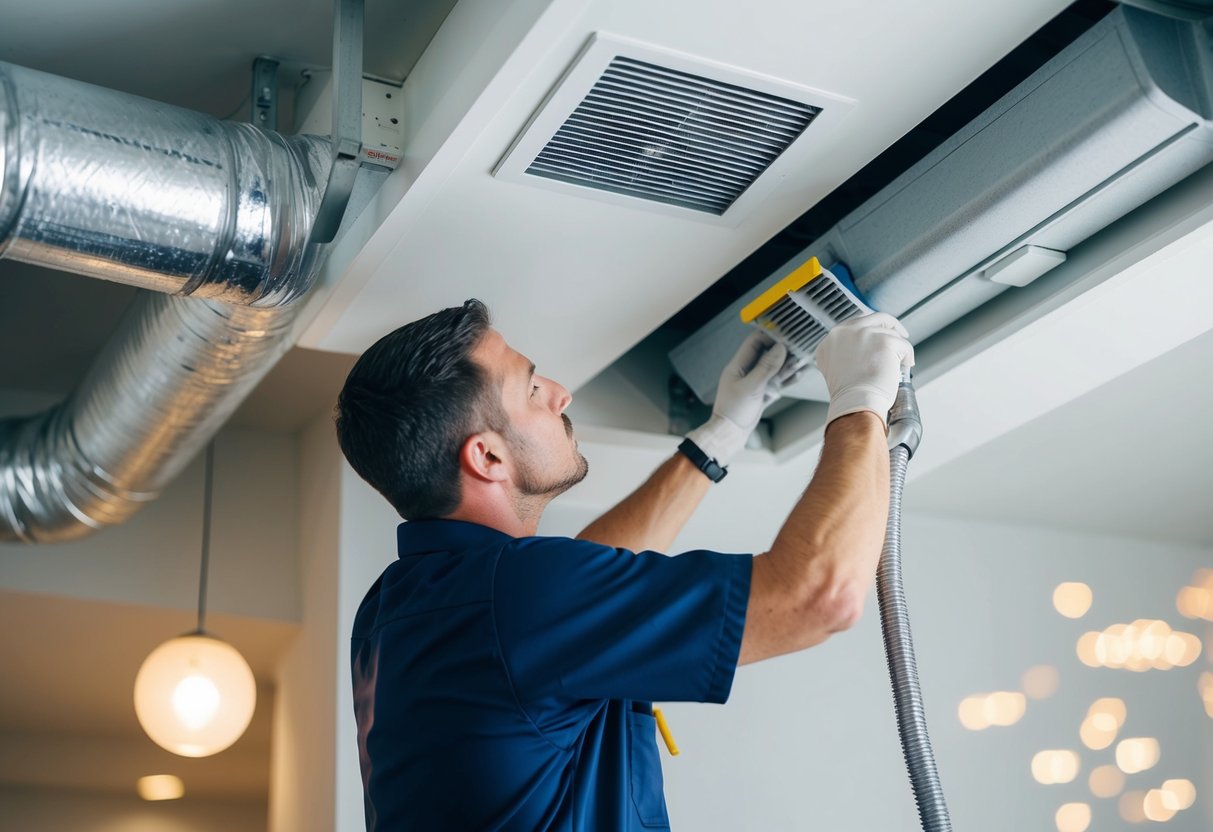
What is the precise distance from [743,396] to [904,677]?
58 cm

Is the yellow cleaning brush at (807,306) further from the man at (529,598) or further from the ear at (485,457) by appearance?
the ear at (485,457)

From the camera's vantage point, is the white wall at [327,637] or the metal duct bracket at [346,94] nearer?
the metal duct bracket at [346,94]

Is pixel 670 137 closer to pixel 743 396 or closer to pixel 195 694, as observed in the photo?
pixel 743 396

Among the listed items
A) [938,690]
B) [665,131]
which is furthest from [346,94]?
[938,690]

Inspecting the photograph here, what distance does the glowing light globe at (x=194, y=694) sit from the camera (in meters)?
2.51

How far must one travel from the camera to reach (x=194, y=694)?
2.51 metres

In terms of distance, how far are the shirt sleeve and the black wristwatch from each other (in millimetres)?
688

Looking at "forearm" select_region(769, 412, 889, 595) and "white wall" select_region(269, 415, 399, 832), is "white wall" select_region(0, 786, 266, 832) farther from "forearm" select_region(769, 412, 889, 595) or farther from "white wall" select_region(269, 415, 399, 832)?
"forearm" select_region(769, 412, 889, 595)

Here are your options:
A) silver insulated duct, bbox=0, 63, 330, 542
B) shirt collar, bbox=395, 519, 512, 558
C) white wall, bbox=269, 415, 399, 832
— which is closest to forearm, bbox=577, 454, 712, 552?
shirt collar, bbox=395, 519, 512, 558

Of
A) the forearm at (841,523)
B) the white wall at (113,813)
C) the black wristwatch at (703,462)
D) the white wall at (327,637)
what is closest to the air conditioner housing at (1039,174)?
the black wristwatch at (703,462)

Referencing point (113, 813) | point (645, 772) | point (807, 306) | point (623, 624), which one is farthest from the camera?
point (113, 813)

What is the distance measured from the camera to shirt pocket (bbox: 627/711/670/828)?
1.44 meters

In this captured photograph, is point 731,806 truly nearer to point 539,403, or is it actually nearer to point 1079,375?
point 1079,375

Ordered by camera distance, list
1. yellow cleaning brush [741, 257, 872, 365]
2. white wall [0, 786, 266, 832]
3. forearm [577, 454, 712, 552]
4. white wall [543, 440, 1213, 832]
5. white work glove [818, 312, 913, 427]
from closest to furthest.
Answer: white work glove [818, 312, 913, 427]
yellow cleaning brush [741, 257, 872, 365]
forearm [577, 454, 712, 552]
white wall [543, 440, 1213, 832]
white wall [0, 786, 266, 832]
